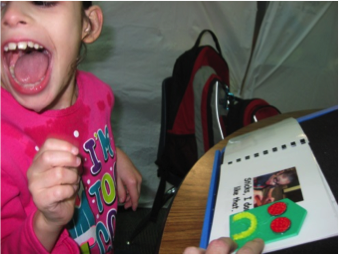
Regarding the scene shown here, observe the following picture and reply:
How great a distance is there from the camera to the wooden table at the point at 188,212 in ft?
1.50

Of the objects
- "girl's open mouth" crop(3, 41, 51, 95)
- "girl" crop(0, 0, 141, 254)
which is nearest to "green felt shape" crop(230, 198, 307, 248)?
"girl" crop(0, 0, 141, 254)

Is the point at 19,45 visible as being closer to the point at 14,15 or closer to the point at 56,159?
the point at 14,15

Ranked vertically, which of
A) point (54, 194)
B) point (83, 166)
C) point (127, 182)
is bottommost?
point (127, 182)

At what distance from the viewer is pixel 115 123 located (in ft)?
3.86

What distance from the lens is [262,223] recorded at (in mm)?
398

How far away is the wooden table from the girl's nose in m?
0.34

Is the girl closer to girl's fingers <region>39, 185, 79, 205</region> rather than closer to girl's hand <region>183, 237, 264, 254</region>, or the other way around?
girl's fingers <region>39, 185, 79, 205</region>

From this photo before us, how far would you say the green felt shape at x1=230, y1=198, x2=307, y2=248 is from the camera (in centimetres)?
38

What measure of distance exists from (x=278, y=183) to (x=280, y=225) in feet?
0.28

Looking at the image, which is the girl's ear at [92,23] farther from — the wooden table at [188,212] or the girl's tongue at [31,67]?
the wooden table at [188,212]

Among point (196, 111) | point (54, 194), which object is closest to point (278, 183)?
point (54, 194)

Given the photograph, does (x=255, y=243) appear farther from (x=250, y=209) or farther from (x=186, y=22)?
(x=186, y=22)

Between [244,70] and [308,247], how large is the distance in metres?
1.10

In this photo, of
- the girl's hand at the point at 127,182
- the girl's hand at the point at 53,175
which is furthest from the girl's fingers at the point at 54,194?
the girl's hand at the point at 127,182
